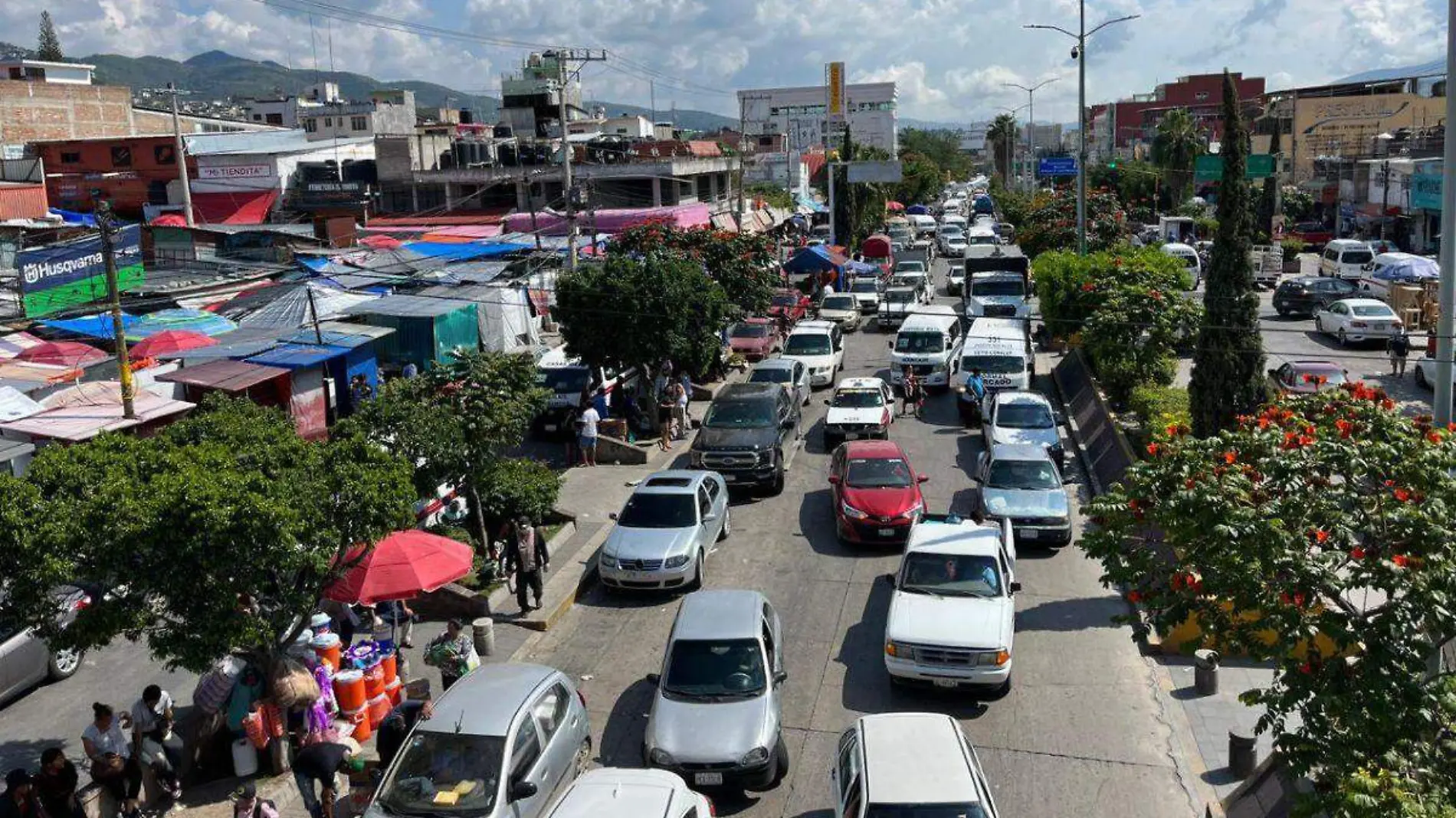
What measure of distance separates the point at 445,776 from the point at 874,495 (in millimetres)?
10904

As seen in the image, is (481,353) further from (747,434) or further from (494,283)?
(494,283)

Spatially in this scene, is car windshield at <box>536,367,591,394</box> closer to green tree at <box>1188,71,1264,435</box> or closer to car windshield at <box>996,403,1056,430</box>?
car windshield at <box>996,403,1056,430</box>

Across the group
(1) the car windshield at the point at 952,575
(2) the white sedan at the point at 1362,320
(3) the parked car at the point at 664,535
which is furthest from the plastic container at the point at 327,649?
(2) the white sedan at the point at 1362,320

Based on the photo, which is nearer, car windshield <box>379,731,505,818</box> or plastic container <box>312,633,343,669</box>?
car windshield <box>379,731,505,818</box>

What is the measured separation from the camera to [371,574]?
14.4m

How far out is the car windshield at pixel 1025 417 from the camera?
79.7ft

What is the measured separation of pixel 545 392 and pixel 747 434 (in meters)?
4.86

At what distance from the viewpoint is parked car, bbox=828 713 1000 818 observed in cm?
958

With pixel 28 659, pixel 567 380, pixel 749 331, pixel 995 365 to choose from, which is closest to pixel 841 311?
pixel 749 331

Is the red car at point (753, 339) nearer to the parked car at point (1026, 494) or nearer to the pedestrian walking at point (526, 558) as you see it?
the parked car at point (1026, 494)

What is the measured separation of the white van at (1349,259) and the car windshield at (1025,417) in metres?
27.0

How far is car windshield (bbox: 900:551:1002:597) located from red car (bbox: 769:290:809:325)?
2576 cm

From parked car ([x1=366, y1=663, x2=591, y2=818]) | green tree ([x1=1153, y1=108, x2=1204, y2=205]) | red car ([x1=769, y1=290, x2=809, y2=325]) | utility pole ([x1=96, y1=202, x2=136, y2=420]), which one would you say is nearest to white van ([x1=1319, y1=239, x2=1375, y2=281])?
red car ([x1=769, y1=290, x2=809, y2=325])

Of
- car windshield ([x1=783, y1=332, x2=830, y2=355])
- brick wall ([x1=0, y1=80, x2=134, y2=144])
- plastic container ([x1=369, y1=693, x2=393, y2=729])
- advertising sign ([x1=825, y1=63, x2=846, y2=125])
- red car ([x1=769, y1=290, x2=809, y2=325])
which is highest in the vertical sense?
advertising sign ([x1=825, y1=63, x2=846, y2=125])
